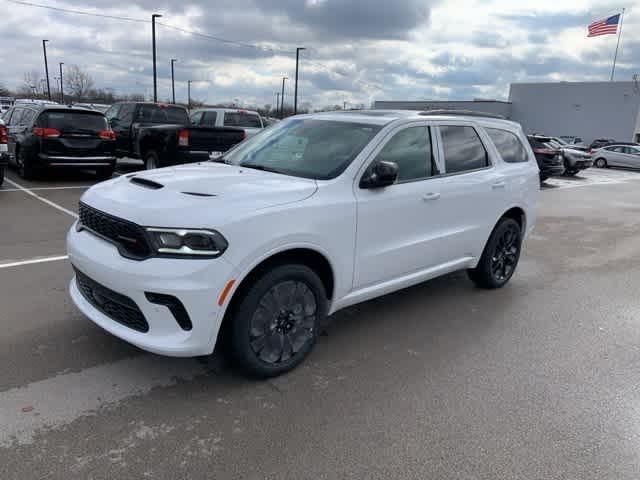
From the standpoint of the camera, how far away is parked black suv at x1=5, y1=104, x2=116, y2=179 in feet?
35.3

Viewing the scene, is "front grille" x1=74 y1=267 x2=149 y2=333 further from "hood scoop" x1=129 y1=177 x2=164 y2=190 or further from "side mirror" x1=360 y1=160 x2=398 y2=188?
"side mirror" x1=360 y1=160 x2=398 y2=188

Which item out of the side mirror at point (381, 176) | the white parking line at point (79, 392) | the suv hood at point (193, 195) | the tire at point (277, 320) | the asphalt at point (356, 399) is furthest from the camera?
the side mirror at point (381, 176)

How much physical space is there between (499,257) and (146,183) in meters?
3.76

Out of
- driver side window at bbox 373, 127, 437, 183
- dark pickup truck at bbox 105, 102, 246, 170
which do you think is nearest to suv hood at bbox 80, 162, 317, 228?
driver side window at bbox 373, 127, 437, 183

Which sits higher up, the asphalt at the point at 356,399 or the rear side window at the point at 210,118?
the rear side window at the point at 210,118

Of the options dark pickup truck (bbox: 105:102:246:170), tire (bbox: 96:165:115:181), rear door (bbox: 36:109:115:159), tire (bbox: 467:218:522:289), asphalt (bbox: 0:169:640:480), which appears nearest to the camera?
asphalt (bbox: 0:169:640:480)

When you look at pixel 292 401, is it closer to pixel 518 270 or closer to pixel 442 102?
pixel 518 270

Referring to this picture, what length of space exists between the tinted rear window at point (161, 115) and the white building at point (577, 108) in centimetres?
3333

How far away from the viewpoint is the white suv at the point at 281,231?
293 centimetres

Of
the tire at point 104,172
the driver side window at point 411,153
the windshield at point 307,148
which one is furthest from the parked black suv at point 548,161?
the windshield at point 307,148

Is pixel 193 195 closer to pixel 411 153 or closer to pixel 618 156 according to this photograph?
pixel 411 153

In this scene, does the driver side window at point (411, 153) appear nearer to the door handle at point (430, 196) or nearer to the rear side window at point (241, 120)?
the door handle at point (430, 196)

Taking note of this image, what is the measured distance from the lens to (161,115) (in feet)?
45.8

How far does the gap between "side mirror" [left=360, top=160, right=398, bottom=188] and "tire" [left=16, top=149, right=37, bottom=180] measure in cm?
1006
